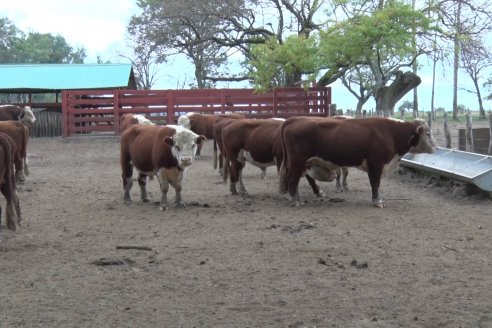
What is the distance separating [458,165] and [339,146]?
9.09ft

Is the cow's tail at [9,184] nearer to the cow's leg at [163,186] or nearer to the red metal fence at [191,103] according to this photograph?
the cow's leg at [163,186]

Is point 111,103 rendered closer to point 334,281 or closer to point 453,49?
point 453,49

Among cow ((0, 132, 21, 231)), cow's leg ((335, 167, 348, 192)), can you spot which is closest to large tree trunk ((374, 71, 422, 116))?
cow's leg ((335, 167, 348, 192))

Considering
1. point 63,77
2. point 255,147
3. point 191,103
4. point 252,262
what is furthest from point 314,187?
point 63,77

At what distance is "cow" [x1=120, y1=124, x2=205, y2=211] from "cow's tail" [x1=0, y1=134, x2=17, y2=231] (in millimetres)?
2363

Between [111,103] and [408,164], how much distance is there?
1485 centimetres

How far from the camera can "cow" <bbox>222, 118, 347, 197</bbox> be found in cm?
1066

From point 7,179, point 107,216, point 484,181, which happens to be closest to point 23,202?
point 107,216

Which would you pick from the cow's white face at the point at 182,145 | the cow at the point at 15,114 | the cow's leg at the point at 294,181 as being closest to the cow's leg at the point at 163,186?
the cow's white face at the point at 182,145

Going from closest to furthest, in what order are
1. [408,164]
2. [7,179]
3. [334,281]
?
1. [334,281]
2. [7,179]
3. [408,164]

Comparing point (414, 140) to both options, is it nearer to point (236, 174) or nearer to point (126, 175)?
point (236, 174)

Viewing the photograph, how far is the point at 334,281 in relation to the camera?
5.63m

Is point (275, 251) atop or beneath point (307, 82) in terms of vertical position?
beneath

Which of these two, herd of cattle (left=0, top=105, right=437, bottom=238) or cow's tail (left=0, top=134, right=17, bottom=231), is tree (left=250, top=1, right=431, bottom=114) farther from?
cow's tail (left=0, top=134, right=17, bottom=231)
